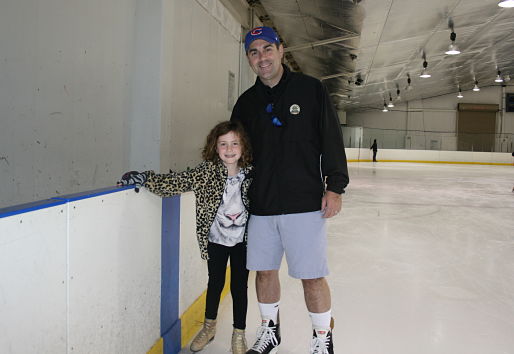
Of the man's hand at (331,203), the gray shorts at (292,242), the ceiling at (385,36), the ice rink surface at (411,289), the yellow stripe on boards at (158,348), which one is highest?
the ceiling at (385,36)

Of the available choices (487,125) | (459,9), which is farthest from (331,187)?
(487,125)

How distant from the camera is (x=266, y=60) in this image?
188 centimetres

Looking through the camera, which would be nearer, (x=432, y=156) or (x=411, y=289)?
(x=411, y=289)

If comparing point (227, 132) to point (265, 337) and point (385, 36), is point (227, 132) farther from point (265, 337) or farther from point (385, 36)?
point (385, 36)

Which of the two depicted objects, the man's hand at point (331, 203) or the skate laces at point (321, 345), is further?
the skate laces at point (321, 345)

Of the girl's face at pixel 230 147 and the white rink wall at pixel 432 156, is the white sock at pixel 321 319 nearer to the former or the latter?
the girl's face at pixel 230 147

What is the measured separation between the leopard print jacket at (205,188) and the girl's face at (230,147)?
0.06 meters

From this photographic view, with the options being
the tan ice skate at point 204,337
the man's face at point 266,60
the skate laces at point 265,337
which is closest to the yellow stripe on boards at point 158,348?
the tan ice skate at point 204,337

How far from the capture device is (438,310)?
8.93 ft

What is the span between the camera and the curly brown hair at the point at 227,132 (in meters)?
1.86

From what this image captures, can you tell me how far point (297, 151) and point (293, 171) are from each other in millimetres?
86

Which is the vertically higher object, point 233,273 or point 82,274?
point 82,274

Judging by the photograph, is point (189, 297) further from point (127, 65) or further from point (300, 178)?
point (127, 65)

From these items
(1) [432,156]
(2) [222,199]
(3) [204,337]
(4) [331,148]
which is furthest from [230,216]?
(1) [432,156]
